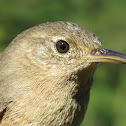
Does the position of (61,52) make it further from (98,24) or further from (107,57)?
(98,24)

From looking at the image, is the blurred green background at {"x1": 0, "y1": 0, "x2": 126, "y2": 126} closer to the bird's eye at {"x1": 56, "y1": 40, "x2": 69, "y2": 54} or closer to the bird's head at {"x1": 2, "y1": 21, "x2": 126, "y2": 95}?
the bird's head at {"x1": 2, "y1": 21, "x2": 126, "y2": 95}

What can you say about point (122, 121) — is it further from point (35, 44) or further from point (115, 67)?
point (35, 44)

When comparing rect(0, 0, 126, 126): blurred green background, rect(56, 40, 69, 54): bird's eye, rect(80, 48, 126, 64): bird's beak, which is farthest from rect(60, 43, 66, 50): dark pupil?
rect(0, 0, 126, 126): blurred green background

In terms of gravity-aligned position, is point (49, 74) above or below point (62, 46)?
below

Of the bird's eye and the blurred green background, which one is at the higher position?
the blurred green background

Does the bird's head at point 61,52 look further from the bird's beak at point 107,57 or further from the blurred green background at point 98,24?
the blurred green background at point 98,24

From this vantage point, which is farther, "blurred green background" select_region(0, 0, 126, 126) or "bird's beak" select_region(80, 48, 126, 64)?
"blurred green background" select_region(0, 0, 126, 126)

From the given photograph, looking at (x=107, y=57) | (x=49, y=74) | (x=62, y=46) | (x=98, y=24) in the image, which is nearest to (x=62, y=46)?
(x=62, y=46)
